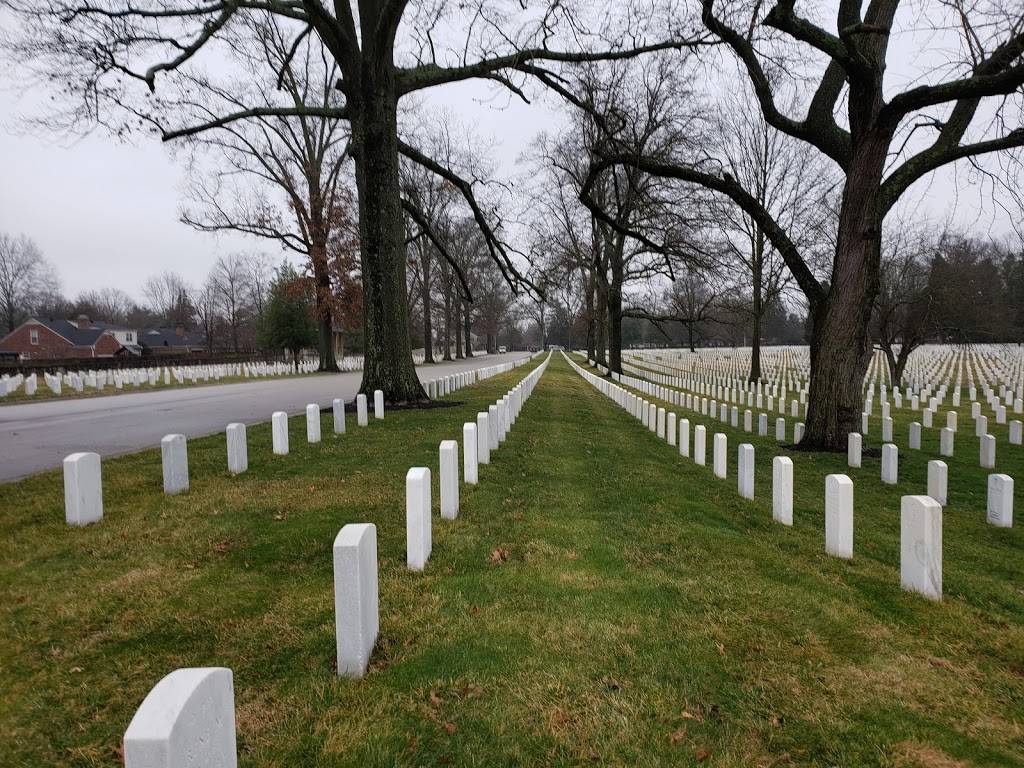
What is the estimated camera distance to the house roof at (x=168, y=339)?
76500mm

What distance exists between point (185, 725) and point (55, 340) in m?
75.4

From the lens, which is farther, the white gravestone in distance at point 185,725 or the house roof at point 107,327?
the house roof at point 107,327

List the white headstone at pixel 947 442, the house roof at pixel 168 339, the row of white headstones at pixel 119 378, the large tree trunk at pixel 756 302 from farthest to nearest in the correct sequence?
1. the house roof at pixel 168 339
2. the large tree trunk at pixel 756 302
3. the row of white headstones at pixel 119 378
4. the white headstone at pixel 947 442

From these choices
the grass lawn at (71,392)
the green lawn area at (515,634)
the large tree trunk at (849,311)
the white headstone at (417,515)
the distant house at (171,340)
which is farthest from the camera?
the distant house at (171,340)

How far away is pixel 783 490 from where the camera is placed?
20.5 feet

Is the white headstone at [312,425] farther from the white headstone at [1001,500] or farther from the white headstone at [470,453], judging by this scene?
the white headstone at [1001,500]

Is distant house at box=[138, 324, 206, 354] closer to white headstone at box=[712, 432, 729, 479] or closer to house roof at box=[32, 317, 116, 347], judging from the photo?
house roof at box=[32, 317, 116, 347]

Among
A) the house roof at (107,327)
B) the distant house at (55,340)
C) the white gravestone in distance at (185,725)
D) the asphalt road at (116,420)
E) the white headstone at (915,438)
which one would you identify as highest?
the house roof at (107,327)

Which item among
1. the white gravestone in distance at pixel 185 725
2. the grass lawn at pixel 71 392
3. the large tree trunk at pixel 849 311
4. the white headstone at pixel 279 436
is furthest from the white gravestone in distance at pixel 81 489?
the grass lawn at pixel 71 392

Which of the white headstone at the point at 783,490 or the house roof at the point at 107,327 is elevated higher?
the house roof at the point at 107,327

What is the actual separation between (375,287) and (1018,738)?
38.6 ft

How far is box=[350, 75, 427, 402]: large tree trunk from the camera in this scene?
12.2 m

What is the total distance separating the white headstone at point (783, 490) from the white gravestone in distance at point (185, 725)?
5742mm

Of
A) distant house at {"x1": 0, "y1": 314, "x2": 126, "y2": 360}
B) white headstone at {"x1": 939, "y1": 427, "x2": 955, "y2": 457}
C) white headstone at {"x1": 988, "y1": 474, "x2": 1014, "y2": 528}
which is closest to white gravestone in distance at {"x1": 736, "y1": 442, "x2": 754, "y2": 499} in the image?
white headstone at {"x1": 988, "y1": 474, "x2": 1014, "y2": 528}
